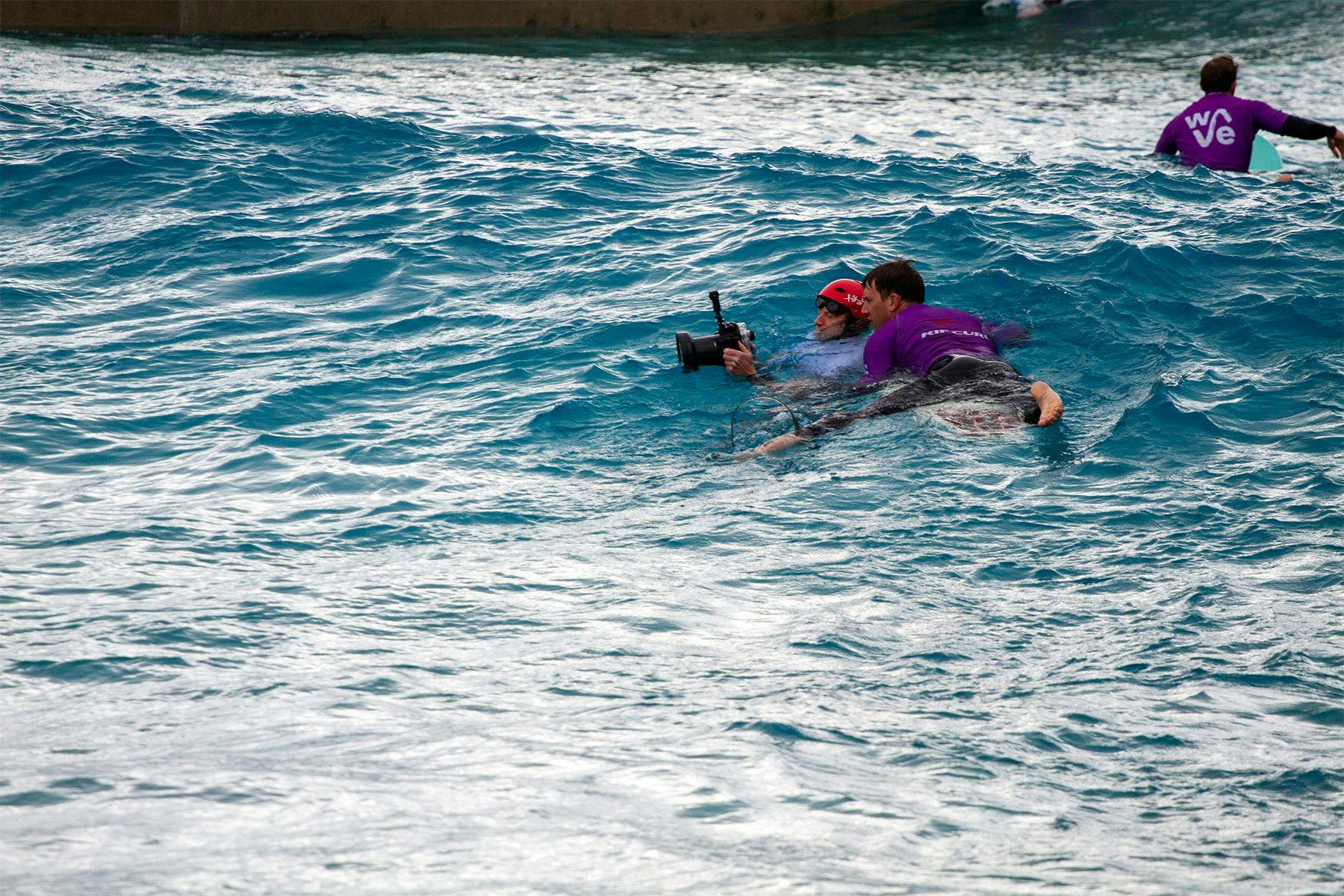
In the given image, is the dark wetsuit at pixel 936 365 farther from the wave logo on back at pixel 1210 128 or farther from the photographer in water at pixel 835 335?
the wave logo on back at pixel 1210 128

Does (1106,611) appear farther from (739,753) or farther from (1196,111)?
(1196,111)

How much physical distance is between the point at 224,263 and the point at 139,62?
8544 millimetres

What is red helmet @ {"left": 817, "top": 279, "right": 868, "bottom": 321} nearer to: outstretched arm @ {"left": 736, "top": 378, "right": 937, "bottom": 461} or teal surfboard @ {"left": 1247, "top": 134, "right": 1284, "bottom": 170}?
outstretched arm @ {"left": 736, "top": 378, "right": 937, "bottom": 461}

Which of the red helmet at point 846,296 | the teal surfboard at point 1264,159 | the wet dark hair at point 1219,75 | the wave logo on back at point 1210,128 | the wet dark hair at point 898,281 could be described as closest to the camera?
the wet dark hair at point 898,281

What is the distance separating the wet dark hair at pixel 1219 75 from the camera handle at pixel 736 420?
6.50m

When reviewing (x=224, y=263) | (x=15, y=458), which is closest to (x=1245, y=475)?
(x=15, y=458)

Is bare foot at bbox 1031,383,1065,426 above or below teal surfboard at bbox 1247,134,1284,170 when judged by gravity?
below

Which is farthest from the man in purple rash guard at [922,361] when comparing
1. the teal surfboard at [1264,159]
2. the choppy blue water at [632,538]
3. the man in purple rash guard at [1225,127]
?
the teal surfboard at [1264,159]

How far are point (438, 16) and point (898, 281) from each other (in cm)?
1545

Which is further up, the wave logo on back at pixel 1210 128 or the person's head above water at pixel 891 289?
the wave logo on back at pixel 1210 128

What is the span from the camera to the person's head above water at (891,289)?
749cm

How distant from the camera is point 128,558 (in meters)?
5.26

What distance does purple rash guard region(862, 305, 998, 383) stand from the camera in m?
7.10

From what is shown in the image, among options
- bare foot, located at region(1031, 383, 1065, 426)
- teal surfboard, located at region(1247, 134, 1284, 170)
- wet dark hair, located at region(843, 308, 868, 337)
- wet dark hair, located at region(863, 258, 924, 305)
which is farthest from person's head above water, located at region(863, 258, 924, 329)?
teal surfboard, located at region(1247, 134, 1284, 170)
